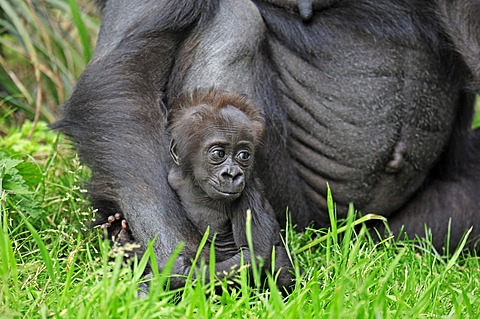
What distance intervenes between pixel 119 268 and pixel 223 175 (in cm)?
64

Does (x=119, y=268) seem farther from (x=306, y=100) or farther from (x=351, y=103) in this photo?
(x=351, y=103)

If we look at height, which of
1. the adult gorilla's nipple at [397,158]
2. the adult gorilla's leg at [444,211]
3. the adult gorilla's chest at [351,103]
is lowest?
the adult gorilla's leg at [444,211]

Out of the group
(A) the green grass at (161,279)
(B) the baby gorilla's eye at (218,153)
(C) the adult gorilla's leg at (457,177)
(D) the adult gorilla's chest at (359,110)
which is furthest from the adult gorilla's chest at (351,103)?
(B) the baby gorilla's eye at (218,153)

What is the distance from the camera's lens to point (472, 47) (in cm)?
347

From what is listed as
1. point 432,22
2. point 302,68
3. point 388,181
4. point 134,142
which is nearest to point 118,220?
point 134,142

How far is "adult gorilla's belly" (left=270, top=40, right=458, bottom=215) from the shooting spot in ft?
11.4

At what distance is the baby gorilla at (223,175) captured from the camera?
9.04 feet

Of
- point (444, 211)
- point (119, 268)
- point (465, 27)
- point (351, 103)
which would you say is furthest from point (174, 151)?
point (444, 211)

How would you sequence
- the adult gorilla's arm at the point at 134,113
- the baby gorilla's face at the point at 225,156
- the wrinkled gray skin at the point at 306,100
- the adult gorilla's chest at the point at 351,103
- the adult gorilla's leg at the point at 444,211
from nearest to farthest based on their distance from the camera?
the baby gorilla's face at the point at 225,156 < the adult gorilla's arm at the point at 134,113 < the wrinkled gray skin at the point at 306,100 < the adult gorilla's chest at the point at 351,103 < the adult gorilla's leg at the point at 444,211

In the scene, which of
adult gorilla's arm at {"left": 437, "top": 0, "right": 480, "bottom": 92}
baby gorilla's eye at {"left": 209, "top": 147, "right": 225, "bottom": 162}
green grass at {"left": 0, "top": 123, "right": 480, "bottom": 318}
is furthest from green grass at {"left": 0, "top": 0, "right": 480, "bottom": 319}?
adult gorilla's arm at {"left": 437, "top": 0, "right": 480, "bottom": 92}

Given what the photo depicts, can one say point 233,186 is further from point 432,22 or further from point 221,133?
point 432,22

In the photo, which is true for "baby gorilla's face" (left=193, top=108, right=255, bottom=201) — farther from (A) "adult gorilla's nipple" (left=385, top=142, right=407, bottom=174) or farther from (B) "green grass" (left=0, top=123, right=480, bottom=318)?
(A) "adult gorilla's nipple" (left=385, top=142, right=407, bottom=174)

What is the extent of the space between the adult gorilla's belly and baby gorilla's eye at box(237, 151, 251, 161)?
0.68 m

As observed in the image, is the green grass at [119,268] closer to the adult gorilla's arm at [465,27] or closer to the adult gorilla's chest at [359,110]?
the adult gorilla's chest at [359,110]
